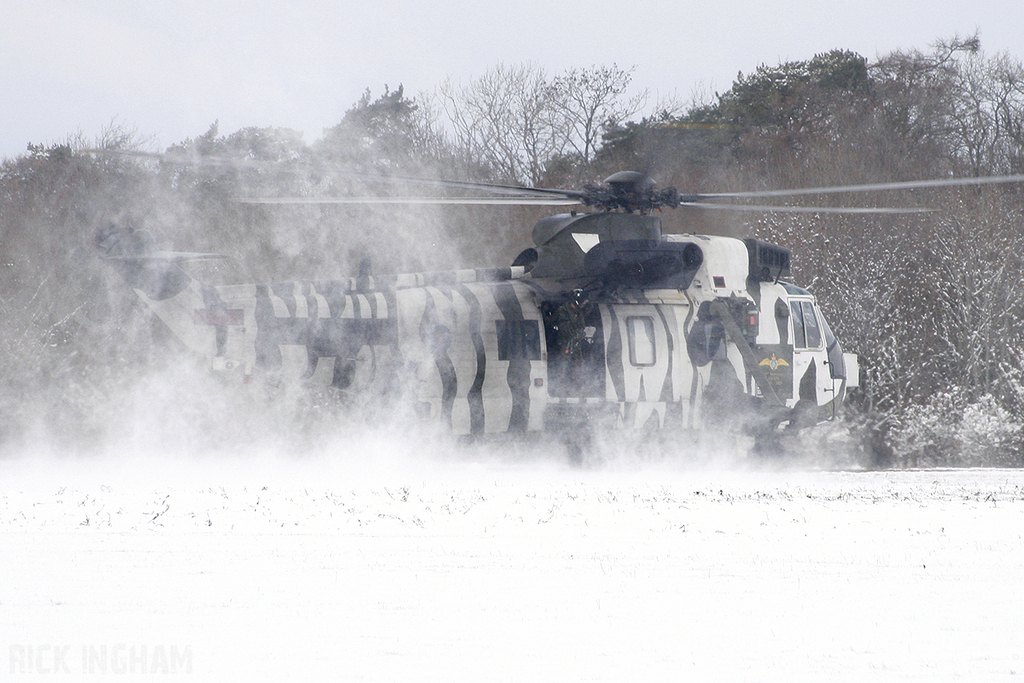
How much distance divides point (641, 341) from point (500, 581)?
577 centimetres

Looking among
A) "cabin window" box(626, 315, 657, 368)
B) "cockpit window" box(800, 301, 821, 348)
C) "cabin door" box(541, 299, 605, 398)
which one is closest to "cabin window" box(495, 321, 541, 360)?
"cabin door" box(541, 299, 605, 398)

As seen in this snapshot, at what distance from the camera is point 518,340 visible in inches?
432

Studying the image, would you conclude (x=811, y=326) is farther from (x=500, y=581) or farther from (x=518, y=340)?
(x=500, y=581)

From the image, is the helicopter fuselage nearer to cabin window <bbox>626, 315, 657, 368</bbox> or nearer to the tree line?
cabin window <bbox>626, 315, 657, 368</bbox>

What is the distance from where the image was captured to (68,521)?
317 inches

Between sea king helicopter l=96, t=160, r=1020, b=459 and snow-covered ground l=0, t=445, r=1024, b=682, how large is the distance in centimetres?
114

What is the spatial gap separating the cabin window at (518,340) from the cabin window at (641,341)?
123 cm

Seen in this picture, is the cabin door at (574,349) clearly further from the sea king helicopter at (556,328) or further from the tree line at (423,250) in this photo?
the tree line at (423,250)

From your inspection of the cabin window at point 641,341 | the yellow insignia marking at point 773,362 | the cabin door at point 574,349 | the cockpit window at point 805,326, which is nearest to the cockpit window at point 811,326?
the cockpit window at point 805,326

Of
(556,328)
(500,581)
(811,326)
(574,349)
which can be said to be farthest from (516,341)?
(500,581)

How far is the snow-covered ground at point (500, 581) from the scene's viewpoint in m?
4.72

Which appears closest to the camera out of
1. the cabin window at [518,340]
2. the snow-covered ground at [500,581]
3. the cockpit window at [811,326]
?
the snow-covered ground at [500,581]

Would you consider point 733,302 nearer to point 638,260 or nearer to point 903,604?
point 638,260

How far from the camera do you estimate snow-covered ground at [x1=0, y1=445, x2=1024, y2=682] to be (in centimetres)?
472
